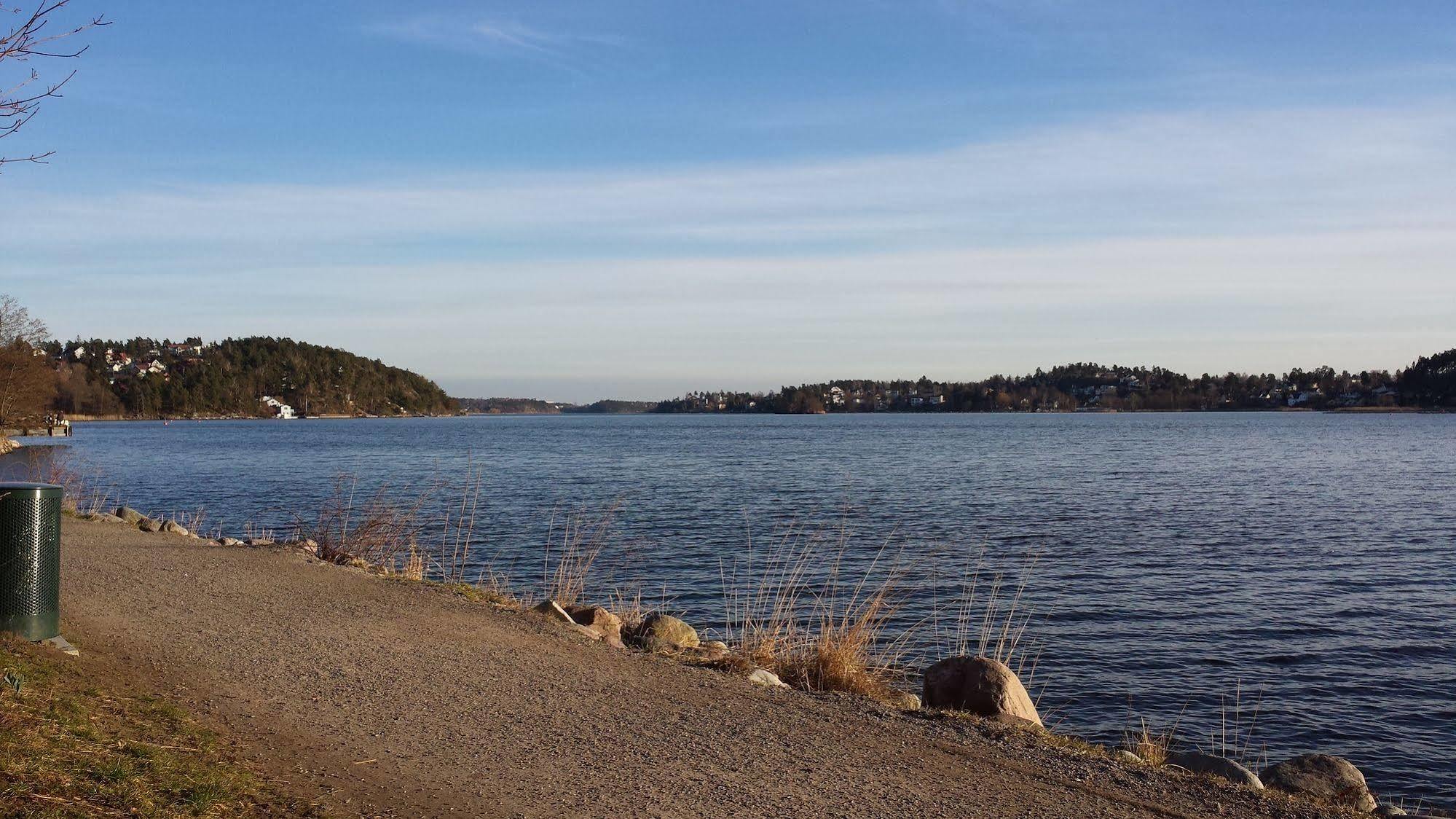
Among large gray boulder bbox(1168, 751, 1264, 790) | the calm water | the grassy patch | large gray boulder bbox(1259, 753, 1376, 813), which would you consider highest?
the grassy patch

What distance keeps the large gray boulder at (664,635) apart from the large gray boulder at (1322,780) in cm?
586

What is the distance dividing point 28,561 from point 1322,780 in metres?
10.9

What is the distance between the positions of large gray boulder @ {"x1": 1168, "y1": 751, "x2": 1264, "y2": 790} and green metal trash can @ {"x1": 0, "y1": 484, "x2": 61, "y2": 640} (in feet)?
31.3

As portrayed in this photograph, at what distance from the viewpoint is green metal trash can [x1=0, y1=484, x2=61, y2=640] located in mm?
8703

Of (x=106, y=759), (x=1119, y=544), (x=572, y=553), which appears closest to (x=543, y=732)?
(x=106, y=759)

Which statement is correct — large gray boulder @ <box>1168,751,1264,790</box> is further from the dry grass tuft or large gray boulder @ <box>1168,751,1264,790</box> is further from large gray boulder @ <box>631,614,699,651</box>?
large gray boulder @ <box>631,614,699,651</box>

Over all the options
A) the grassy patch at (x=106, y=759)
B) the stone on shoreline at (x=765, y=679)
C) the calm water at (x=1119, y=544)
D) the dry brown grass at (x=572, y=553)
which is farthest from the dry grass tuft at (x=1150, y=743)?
the dry brown grass at (x=572, y=553)

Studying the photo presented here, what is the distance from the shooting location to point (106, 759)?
6.00m

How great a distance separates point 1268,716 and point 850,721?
768cm

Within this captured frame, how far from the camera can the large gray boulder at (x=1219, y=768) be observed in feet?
27.3

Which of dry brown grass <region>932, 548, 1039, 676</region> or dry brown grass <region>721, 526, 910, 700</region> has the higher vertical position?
dry brown grass <region>721, 526, 910, 700</region>

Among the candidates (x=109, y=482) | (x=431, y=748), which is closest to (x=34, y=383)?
(x=109, y=482)

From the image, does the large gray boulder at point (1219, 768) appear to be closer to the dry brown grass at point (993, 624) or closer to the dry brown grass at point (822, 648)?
the dry brown grass at point (822, 648)

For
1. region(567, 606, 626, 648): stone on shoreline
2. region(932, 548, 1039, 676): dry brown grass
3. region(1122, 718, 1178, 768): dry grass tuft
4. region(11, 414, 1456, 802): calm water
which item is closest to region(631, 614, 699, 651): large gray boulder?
region(567, 606, 626, 648): stone on shoreline
